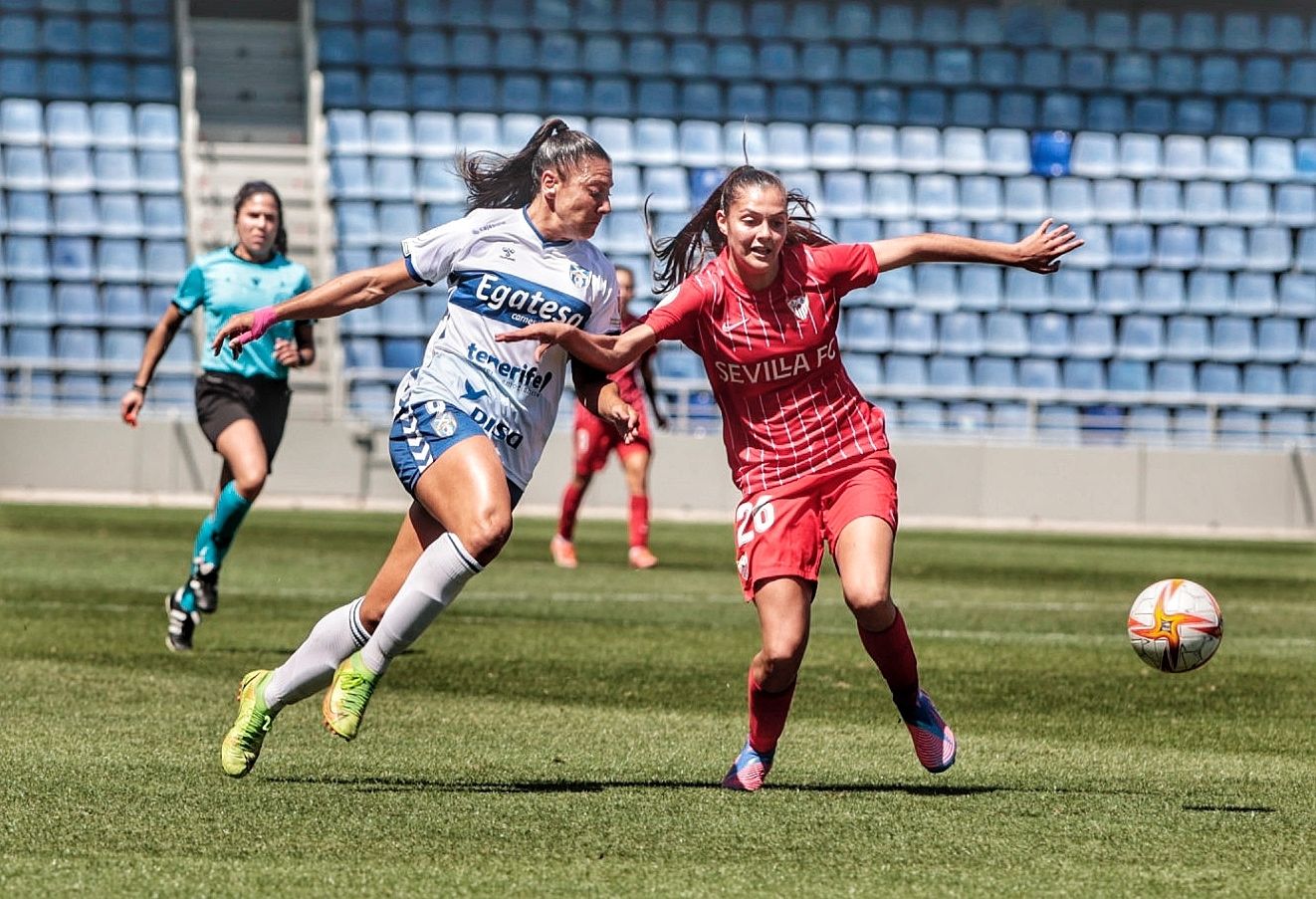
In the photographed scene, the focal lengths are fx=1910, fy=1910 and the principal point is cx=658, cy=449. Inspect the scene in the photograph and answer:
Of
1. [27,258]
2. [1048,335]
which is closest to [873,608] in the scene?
[1048,335]

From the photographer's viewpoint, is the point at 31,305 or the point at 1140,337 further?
the point at 1140,337

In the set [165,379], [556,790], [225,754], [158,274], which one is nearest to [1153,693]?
[556,790]

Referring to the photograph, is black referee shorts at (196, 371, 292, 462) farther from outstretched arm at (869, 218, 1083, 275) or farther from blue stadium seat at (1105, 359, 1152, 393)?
blue stadium seat at (1105, 359, 1152, 393)

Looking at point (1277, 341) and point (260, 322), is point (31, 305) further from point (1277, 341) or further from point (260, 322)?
point (260, 322)

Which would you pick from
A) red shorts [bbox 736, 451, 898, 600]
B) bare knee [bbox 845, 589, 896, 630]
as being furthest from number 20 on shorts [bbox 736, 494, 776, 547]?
bare knee [bbox 845, 589, 896, 630]

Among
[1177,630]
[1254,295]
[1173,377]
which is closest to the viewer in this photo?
[1177,630]

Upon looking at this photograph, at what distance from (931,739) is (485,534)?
154cm

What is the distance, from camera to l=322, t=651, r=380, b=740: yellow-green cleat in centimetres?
553

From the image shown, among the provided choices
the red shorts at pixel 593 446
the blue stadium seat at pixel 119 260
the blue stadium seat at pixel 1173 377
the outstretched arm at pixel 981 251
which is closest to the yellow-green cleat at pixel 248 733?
the outstretched arm at pixel 981 251

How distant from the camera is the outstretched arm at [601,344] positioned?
553 centimetres

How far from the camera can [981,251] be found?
576 centimetres

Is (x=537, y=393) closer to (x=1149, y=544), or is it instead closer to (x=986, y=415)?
(x=1149, y=544)

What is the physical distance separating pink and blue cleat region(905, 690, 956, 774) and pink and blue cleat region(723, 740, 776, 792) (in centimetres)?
48

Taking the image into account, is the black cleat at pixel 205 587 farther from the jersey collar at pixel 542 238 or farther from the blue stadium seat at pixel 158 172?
the blue stadium seat at pixel 158 172
